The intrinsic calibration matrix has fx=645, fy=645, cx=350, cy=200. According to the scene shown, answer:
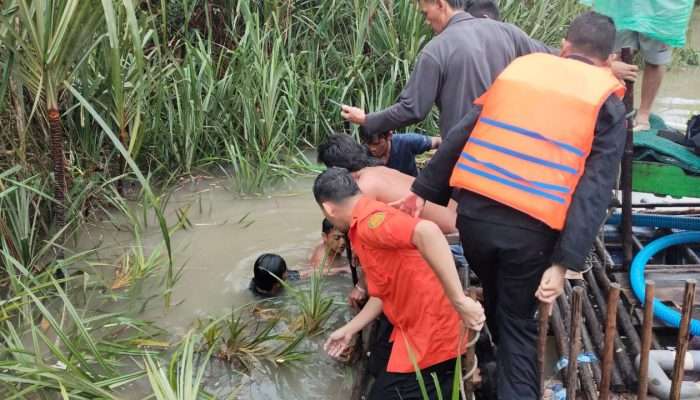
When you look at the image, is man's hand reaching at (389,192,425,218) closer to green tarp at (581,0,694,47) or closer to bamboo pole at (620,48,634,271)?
bamboo pole at (620,48,634,271)

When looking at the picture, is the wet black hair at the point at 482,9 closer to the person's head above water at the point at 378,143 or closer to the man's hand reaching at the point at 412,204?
the person's head above water at the point at 378,143

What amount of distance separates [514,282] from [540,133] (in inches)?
22.4

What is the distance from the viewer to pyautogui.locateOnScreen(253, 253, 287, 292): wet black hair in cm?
363

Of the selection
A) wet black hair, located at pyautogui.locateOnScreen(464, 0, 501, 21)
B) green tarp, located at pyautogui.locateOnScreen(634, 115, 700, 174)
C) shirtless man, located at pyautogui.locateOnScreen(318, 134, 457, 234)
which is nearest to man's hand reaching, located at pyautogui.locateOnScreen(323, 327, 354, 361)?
shirtless man, located at pyautogui.locateOnScreen(318, 134, 457, 234)

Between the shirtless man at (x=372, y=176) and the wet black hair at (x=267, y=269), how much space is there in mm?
650

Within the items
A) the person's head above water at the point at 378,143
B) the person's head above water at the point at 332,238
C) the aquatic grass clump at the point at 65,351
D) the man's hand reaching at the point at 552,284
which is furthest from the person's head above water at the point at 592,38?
the aquatic grass clump at the point at 65,351

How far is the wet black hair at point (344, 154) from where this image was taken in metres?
3.35

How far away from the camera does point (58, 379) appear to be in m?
2.47

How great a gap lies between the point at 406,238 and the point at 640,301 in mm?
1479

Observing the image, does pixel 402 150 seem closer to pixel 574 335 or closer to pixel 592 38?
pixel 592 38

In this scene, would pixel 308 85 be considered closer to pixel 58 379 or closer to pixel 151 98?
pixel 151 98

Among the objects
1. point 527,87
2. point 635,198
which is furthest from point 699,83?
point 527,87

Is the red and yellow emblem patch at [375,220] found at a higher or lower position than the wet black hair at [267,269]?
higher

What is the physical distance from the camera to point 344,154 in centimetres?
335
